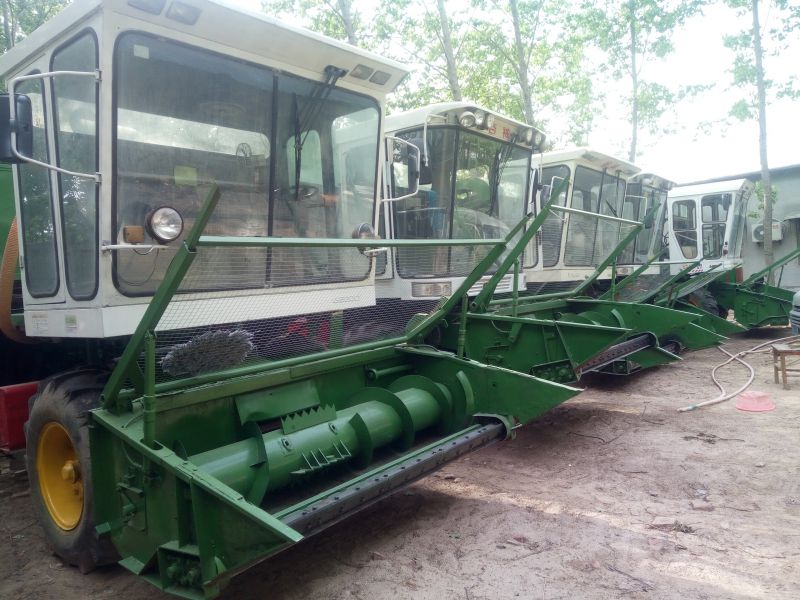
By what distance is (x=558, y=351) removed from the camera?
15.5ft

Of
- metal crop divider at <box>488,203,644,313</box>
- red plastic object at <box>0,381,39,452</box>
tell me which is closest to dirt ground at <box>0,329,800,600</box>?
red plastic object at <box>0,381,39,452</box>

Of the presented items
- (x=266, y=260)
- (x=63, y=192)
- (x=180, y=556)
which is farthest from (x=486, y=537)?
(x=63, y=192)

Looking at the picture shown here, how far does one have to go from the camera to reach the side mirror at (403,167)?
14.4ft

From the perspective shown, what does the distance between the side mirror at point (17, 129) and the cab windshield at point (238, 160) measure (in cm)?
37

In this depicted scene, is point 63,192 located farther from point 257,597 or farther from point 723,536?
point 723,536

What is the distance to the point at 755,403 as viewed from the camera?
17.6 feet

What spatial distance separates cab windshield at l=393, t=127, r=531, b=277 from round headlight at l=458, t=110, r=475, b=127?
93mm

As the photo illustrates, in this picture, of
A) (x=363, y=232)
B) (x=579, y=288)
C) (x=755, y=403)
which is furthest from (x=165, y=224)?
(x=755, y=403)

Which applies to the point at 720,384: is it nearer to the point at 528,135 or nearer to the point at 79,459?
the point at 528,135

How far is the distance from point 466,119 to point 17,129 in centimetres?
374

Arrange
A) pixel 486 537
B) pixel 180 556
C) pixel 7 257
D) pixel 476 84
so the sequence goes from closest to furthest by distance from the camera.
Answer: pixel 180 556 → pixel 486 537 → pixel 7 257 → pixel 476 84

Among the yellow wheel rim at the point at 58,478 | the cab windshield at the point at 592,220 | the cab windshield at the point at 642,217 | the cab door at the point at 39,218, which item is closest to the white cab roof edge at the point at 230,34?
the cab door at the point at 39,218

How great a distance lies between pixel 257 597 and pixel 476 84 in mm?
18565

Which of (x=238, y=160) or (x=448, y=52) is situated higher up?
(x=448, y=52)
